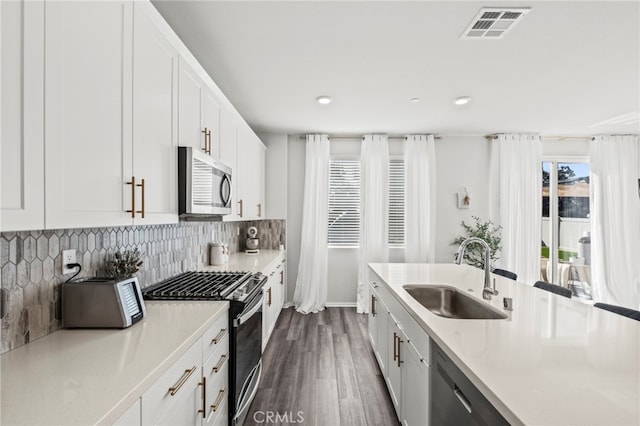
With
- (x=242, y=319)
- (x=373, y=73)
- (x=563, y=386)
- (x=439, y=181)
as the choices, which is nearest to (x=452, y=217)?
(x=439, y=181)

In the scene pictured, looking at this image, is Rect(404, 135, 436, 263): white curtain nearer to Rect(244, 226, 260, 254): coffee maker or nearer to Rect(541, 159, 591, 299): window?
Rect(541, 159, 591, 299): window

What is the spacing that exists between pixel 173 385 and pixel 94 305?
1.69ft

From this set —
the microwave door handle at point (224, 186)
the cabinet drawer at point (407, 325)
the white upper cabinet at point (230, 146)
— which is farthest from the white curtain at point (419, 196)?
the microwave door handle at point (224, 186)

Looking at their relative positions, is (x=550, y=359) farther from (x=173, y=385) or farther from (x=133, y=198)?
(x=133, y=198)

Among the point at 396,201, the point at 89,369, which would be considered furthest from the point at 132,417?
the point at 396,201

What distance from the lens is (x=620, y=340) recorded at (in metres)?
1.37

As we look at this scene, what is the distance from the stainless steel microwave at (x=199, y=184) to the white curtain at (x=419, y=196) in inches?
123

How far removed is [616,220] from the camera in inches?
190

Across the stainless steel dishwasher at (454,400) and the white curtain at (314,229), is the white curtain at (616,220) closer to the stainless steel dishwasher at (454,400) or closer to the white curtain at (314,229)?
the white curtain at (314,229)

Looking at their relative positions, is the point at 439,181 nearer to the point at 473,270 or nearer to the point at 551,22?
the point at 473,270

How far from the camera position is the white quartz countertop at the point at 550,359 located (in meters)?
0.86

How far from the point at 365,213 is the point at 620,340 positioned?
3.60m

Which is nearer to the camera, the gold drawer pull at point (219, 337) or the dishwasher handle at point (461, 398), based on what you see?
the dishwasher handle at point (461, 398)

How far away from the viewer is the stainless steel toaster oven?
1395 mm
